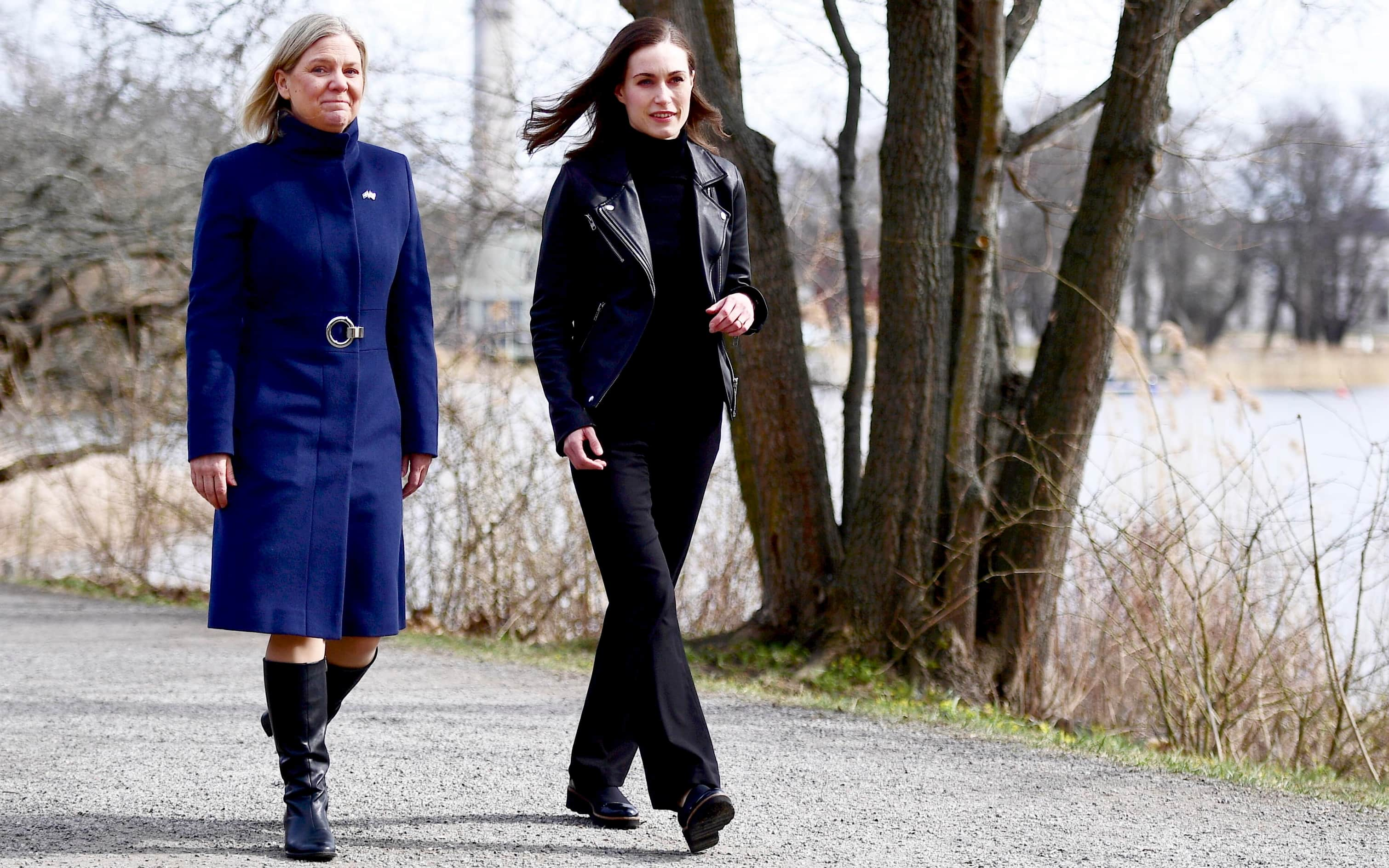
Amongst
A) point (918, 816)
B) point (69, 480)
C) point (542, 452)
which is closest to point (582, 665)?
point (542, 452)

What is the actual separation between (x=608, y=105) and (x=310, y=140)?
0.78 m

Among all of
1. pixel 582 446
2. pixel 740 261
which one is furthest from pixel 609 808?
pixel 740 261

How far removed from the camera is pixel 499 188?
9820mm

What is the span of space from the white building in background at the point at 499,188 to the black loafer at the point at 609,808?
236 inches

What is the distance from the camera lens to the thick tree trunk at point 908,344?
21.6ft

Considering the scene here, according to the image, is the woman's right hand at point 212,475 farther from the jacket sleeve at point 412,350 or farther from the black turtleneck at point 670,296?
the black turtleneck at point 670,296

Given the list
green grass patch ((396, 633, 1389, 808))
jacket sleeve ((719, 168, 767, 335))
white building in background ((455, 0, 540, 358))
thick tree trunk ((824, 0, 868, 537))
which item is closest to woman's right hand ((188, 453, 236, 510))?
jacket sleeve ((719, 168, 767, 335))

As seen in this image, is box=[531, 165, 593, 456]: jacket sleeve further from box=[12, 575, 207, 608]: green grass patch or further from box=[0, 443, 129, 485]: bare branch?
box=[0, 443, 129, 485]: bare branch

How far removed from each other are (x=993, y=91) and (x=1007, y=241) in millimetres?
11847

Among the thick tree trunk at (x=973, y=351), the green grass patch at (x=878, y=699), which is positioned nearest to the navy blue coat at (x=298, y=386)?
the green grass patch at (x=878, y=699)

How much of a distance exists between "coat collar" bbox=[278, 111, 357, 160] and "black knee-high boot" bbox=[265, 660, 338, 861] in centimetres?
123

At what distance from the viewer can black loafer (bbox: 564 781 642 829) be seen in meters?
3.54

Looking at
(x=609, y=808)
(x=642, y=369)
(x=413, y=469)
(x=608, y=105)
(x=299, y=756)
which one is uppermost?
(x=608, y=105)

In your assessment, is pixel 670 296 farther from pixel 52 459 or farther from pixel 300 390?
pixel 52 459
